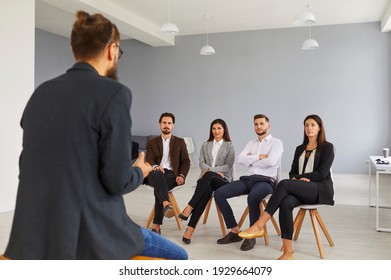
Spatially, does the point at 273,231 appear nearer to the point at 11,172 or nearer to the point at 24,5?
the point at 11,172

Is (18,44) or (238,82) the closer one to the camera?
(18,44)

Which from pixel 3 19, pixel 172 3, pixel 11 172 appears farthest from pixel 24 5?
pixel 172 3

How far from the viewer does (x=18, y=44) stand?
4.96 m

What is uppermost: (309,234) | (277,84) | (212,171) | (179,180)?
(277,84)

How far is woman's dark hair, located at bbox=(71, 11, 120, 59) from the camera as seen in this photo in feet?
4.19

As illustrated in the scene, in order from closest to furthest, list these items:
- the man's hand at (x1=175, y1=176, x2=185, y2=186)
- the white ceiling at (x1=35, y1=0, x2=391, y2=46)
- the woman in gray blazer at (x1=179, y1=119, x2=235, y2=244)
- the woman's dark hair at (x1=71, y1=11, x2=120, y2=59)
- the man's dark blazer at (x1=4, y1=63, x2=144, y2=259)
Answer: the man's dark blazer at (x1=4, y1=63, x2=144, y2=259), the woman's dark hair at (x1=71, y1=11, x2=120, y2=59), the woman in gray blazer at (x1=179, y1=119, x2=235, y2=244), the man's hand at (x1=175, y1=176, x2=185, y2=186), the white ceiling at (x1=35, y1=0, x2=391, y2=46)

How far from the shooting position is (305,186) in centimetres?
336

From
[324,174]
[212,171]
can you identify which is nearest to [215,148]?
[212,171]

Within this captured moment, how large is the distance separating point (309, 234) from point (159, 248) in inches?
111

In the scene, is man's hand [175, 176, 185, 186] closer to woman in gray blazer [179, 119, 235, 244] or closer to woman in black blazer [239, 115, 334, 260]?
woman in gray blazer [179, 119, 235, 244]

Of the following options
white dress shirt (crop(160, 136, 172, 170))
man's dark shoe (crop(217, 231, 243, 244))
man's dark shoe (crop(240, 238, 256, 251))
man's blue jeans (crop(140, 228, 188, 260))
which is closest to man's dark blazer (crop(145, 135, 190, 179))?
white dress shirt (crop(160, 136, 172, 170))

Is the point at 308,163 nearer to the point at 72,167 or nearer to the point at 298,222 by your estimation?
the point at 298,222

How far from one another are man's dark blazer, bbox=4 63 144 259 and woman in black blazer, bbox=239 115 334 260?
2182mm

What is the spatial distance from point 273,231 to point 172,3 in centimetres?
454
